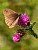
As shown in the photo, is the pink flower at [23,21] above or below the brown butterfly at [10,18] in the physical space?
below

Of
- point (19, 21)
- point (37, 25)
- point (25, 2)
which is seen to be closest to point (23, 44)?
point (25, 2)

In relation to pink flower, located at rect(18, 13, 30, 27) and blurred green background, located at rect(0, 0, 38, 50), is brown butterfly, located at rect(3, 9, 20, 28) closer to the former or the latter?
pink flower, located at rect(18, 13, 30, 27)

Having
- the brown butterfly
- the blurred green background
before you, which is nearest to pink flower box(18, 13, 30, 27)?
the brown butterfly

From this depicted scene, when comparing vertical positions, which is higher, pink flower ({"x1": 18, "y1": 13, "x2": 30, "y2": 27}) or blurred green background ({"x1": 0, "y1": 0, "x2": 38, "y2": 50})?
pink flower ({"x1": 18, "y1": 13, "x2": 30, "y2": 27})

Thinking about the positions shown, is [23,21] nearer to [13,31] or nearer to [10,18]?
[10,18]

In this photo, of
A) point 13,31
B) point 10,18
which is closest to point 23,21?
point 10,18

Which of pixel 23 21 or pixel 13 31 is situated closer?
pixel 23 21

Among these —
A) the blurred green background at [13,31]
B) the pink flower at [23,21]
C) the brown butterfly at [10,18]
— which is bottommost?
the blurred green background at [13,31]

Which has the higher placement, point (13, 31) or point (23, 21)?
point (23, 21)

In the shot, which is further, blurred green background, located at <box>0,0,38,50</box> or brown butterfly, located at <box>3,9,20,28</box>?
blurred green background, located at <box>0,0,38,50</box>

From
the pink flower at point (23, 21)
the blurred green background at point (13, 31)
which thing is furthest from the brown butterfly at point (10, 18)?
the blurred green background at point (13, 31)

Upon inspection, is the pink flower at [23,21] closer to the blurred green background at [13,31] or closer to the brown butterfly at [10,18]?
the brown butterfly at [10,18]

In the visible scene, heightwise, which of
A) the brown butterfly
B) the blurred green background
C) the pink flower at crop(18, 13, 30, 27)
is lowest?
the blurred green background
